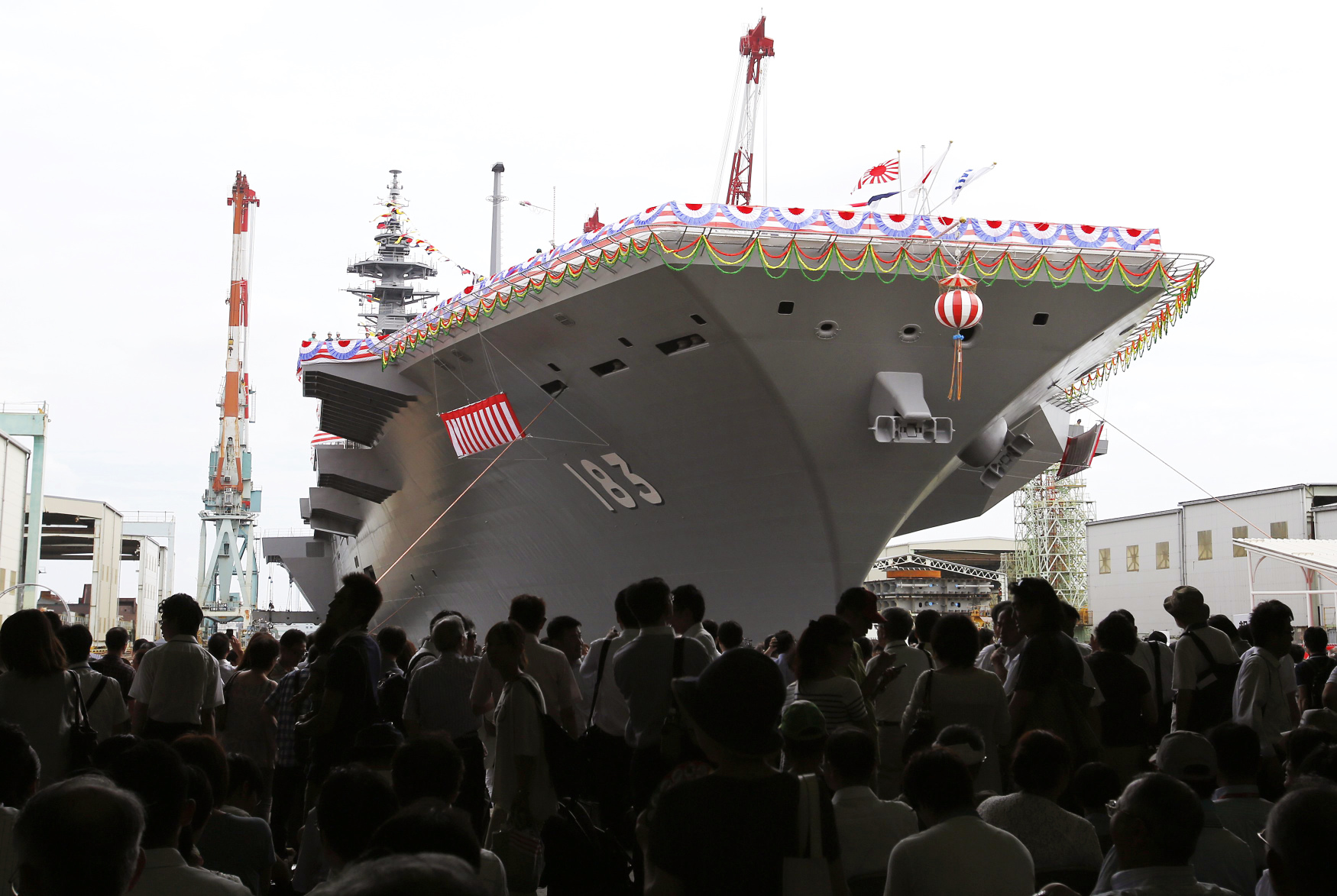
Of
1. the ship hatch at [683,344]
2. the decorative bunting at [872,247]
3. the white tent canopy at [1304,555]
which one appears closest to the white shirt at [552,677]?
the decorative bunting at [872,247]

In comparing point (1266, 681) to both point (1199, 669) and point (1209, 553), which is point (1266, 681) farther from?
point (1209, 553)

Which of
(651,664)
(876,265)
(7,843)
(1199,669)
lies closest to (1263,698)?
(1199,669)

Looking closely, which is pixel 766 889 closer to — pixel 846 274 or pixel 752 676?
pixel 752 676

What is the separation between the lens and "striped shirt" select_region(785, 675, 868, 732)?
4910mm

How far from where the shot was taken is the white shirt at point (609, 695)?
547 centimetres

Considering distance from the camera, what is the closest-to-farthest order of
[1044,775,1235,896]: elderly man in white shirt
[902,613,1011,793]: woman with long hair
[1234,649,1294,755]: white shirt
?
[1044,775,1235,896]: elderly man in white shirt → [902,613,1011,793]: woman with long hair → [1234,649,1294,755]: white shirt

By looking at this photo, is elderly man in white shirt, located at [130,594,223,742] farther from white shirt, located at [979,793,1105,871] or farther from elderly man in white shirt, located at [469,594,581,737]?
white shirt, located at [979,793,1105,871]

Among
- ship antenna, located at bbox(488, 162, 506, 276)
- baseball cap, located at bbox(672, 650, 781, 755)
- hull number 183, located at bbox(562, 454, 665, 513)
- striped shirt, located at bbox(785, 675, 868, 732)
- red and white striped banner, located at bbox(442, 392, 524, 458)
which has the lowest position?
striped shirt, located at bbox(785, 675, 868, 732)

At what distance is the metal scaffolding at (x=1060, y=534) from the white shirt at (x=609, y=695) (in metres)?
57.3

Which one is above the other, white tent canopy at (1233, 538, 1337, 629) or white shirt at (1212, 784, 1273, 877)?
white tent canopy at (1233, 538, 1337, 629)

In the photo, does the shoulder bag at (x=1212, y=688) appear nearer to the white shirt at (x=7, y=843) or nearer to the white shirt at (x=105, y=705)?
the white shirt at (x=105, y=705)

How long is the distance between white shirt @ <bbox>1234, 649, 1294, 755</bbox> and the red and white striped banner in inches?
474

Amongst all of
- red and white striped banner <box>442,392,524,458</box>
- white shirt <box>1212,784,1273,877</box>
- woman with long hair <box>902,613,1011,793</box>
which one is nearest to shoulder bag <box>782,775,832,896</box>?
white shirt <box>1212,784,1273,877</box>

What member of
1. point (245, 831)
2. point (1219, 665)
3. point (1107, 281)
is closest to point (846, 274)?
point (1107, 281)
